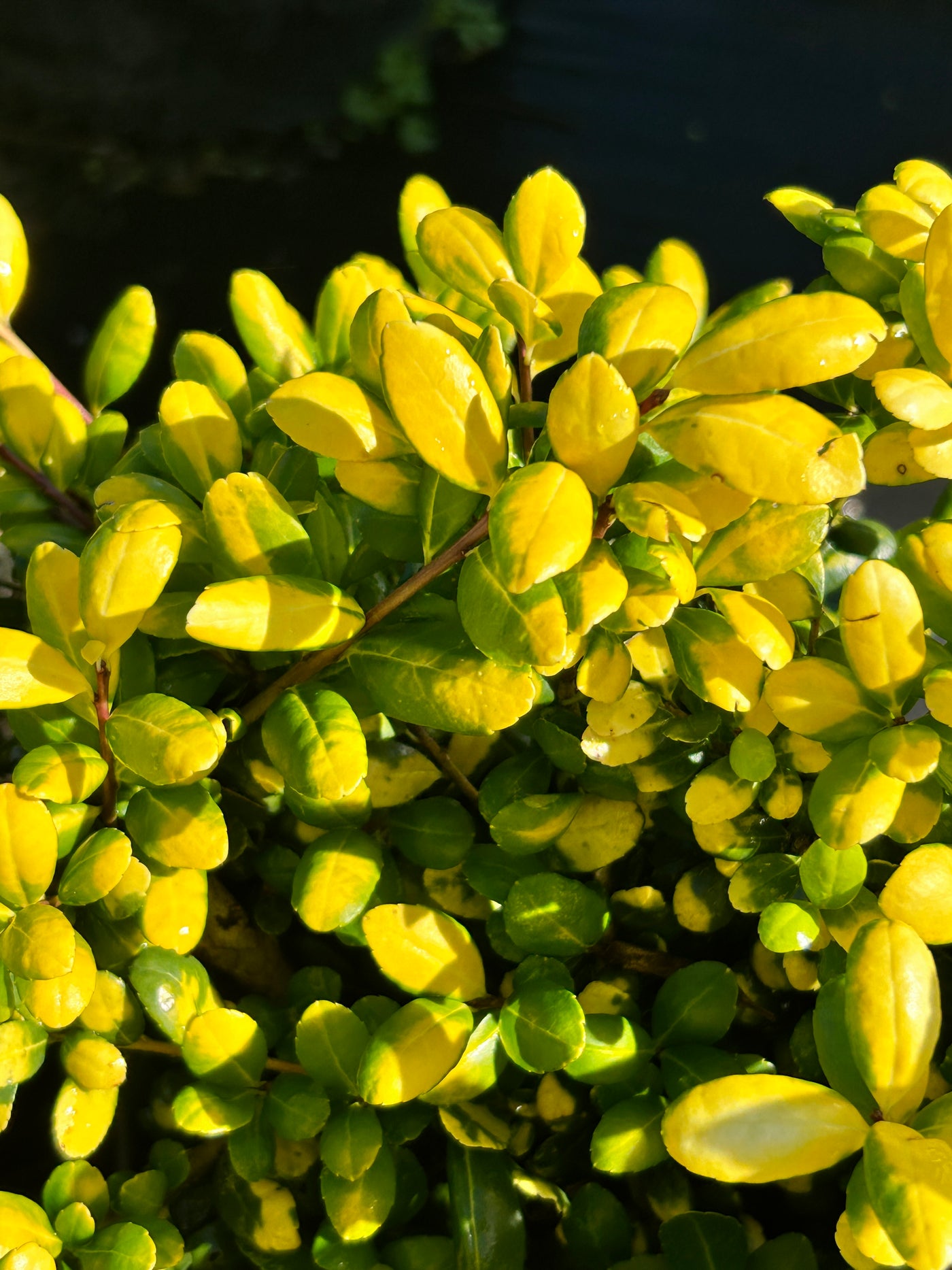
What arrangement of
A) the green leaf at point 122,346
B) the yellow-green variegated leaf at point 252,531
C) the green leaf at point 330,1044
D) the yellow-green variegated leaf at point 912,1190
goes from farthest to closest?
the green leaf at point 122,346
the green leaf at point 330,1044
the yellow-green variegated leaf at point 252,531
the yellow-green variegated leaf at point 912,1190

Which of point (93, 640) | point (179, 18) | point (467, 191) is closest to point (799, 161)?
point (467, 191)

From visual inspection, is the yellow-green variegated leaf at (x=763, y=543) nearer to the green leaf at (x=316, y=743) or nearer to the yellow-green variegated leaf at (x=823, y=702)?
the yellow-green variegated leaf at (x=823, y=702)

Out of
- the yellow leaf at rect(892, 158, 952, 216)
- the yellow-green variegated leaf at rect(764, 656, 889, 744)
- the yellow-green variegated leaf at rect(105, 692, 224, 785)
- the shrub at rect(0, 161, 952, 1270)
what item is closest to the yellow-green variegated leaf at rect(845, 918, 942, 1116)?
the shrub at rect(0, 161, 952, 1270)

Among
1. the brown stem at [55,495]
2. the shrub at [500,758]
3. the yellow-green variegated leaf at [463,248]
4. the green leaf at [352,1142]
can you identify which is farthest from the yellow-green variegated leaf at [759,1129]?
the brown stem at [55,495]

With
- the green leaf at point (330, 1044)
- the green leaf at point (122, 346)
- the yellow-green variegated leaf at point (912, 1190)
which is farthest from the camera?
the green leaf at point (122, 346)

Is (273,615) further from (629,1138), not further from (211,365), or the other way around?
(629,1138)

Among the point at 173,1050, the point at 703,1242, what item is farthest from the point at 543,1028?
the point at 173,1050

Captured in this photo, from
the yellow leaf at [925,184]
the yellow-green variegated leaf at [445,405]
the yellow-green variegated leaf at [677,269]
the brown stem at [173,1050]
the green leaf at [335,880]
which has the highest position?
the yellow leaf at [925,184]

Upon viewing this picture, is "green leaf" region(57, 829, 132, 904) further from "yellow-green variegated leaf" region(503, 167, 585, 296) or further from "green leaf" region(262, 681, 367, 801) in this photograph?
"yellow-green variegated leaf" region(503, 167, 585, 296)
